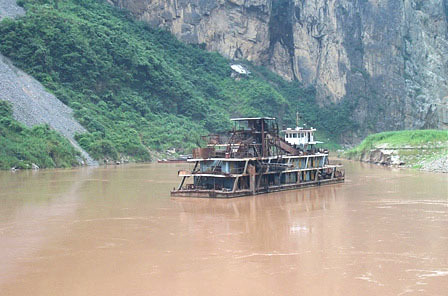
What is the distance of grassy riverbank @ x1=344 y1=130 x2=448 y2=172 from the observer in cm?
6419

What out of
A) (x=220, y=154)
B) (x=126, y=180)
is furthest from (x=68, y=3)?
(x=220, y=154)

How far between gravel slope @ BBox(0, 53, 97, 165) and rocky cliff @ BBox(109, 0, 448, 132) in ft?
184

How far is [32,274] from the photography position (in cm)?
1998

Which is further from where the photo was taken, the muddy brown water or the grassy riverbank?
the grassy riverbank

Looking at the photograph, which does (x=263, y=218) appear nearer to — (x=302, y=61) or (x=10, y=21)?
(x=10, y=21)

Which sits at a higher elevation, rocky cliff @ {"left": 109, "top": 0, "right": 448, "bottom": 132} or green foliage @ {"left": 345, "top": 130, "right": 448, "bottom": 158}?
rocky cliff @ {"left": 109, "top": 0, "right": 448, "bottom": 132}

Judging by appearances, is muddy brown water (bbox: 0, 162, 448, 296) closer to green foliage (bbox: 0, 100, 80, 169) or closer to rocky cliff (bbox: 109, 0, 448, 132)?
green foliage (bbox: 0, 100, 80, 169)

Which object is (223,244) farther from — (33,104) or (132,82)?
(132,82)

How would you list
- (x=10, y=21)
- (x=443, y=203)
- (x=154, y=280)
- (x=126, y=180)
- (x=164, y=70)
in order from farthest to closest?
1. (x=164, y=70)
2. (x=10, y=21)
3. (x=126, y=180)
4. (x=443, y=203)
5. (x=154, y=280)

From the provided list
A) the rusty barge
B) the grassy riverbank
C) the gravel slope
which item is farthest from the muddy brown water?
the gravel slope

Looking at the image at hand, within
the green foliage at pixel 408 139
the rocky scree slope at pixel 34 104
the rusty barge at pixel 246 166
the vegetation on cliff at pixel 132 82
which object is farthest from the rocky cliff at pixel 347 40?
the rusty barge at pixel 246 166

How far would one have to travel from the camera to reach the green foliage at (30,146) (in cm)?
6356

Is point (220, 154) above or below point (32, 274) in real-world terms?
above

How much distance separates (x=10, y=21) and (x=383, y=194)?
70.4 m
